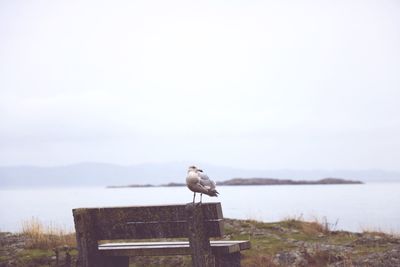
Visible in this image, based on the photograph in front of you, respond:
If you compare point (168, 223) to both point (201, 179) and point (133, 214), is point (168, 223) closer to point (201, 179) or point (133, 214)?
point (133, 214)

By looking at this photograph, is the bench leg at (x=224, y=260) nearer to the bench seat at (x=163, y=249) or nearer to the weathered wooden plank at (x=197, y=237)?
the bench seat at (x=163, y=249)

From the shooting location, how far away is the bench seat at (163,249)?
7.32 meters

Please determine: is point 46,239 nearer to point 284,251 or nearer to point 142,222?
point 284,251

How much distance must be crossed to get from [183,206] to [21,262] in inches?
293

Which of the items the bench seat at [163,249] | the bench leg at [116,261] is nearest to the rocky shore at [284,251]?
the bench leg at [116,261]

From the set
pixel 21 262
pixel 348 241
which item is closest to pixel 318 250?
pixel 348 241

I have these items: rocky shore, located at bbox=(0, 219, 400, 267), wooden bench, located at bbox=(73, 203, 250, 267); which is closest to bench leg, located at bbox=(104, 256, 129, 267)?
wooden bench, located at bbox=(73, 203, 250, 267)

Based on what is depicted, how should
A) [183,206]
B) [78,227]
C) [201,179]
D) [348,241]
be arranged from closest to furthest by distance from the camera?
1. [183,206]
2. [78,227]
3. [201,179]
4. [348,241]

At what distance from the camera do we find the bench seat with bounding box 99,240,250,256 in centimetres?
732

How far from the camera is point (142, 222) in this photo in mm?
7273

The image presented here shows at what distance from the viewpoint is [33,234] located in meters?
A: 16.4

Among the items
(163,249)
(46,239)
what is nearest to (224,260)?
(163,249)

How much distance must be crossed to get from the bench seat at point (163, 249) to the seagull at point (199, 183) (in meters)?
0.72

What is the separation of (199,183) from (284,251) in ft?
21.6
